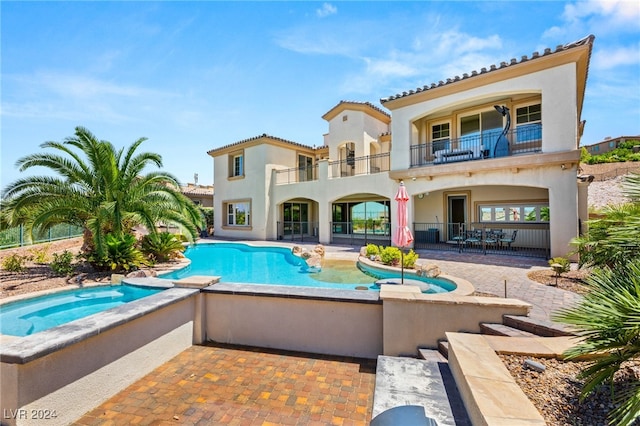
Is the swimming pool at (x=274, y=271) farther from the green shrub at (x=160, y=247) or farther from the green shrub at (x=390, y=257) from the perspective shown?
Result: the green shrub at (x=160, y=247)

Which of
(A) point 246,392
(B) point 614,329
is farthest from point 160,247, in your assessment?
(B) point 614,329

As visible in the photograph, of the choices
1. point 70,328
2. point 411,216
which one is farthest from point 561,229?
point 70,328

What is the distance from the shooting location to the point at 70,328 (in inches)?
139

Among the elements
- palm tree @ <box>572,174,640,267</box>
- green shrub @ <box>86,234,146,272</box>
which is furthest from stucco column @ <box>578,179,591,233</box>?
green shrub @ <box>86,234,146,272</box>

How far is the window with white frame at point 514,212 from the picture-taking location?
50.7 feet

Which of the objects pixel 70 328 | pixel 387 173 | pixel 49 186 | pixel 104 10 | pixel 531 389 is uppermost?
pixel 104 10

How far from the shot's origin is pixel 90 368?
3.53 metres

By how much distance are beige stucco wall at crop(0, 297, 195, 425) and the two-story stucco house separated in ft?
43.0

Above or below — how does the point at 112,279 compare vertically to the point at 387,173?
below

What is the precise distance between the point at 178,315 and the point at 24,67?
9225 mm

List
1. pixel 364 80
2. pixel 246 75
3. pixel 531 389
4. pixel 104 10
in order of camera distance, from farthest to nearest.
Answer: pixel 364 80 → pixel 246 75 → pixel 104 10 → pixel 531 389

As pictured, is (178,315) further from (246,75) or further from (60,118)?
(60,118)

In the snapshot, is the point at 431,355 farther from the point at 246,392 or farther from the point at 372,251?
the point at 372,251

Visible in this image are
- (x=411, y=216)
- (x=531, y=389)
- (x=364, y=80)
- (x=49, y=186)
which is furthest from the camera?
(x=411, y=216)
